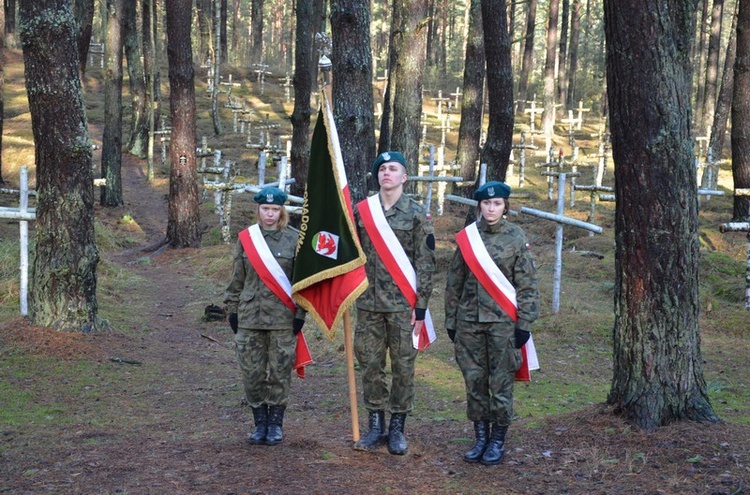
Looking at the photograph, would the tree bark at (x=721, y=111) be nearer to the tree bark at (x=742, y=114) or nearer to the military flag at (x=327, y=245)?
the tree bark at (x=742, y=114)

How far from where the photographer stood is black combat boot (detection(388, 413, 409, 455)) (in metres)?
5.84

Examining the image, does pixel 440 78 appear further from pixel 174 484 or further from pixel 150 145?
pixel 174 484

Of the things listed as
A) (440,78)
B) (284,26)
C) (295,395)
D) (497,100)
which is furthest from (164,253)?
(284,26)

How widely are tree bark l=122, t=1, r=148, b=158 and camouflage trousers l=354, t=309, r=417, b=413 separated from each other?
24.3 metres

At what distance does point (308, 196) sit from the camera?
615cm

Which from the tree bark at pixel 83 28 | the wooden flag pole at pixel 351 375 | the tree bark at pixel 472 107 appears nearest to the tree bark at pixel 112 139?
the tree bark at pixel 83 28

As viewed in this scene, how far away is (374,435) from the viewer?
5.93 metres

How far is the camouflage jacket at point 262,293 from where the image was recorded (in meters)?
6.02

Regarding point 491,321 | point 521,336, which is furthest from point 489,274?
point 521,336

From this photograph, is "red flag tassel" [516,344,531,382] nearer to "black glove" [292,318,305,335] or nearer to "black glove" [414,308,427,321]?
"black glove" [414,308,427,321]

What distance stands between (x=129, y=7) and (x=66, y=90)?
68.8 feet

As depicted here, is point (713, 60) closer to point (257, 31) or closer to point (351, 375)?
point (257, 31)

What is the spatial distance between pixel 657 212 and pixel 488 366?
1.63m

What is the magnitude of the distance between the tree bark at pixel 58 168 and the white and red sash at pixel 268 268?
14.4 ft
